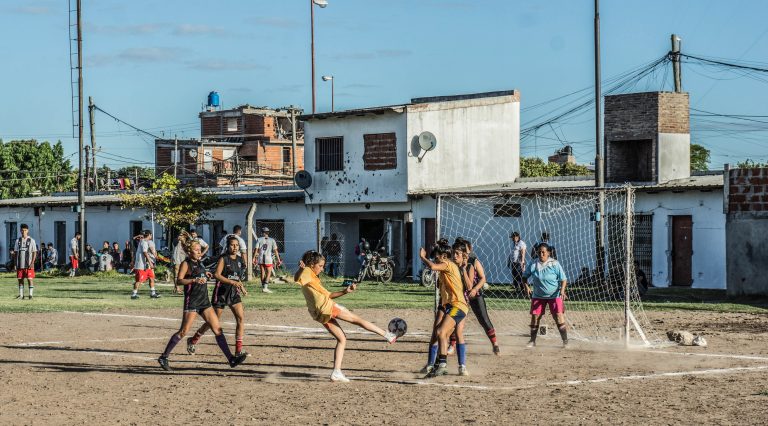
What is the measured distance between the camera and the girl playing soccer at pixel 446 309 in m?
13.8

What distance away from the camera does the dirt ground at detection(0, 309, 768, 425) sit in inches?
445

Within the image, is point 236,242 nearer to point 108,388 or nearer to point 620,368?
point 108,388

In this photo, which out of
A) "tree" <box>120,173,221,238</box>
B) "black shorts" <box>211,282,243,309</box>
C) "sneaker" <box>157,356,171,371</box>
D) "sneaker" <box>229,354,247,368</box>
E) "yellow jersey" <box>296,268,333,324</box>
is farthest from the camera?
"tree" <box>120,173,221,238</box>

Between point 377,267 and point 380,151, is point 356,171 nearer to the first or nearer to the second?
point 380,151

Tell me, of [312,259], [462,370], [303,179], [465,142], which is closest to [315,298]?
[312,259]

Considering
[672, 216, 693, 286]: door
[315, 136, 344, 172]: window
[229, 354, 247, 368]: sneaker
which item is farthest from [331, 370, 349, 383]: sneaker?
[315, 136, 344, 172]: window

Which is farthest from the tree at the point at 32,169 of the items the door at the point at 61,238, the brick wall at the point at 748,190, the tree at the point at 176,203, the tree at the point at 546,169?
the brick wall at the point at 748,190

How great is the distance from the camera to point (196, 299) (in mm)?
14773

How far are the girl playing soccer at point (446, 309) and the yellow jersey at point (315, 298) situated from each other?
51.1 inches

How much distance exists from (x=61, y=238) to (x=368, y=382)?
43.4m

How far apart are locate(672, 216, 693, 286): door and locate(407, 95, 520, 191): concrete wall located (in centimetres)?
933

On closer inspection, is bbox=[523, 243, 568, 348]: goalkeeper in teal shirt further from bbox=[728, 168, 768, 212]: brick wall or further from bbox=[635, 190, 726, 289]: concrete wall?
bbox=[635, 190, 726, 289]: concrete wall

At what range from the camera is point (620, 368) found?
14859mm

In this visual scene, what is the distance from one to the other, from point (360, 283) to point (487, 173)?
28.3 feet
